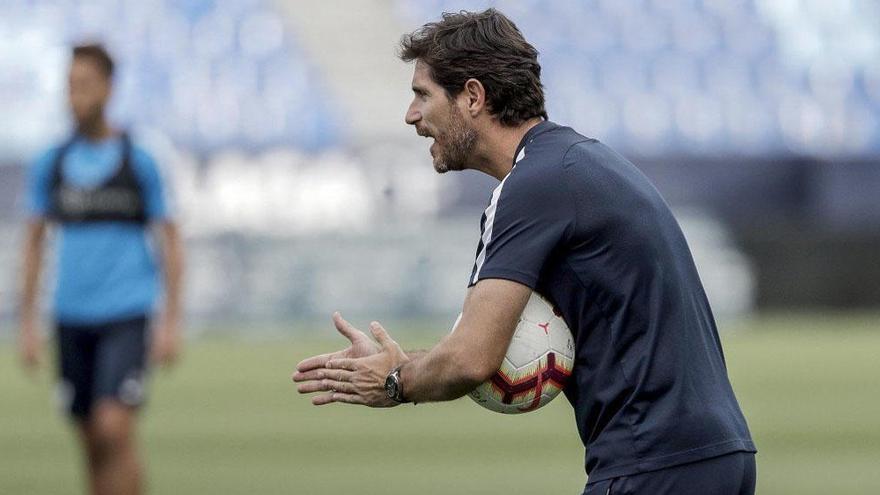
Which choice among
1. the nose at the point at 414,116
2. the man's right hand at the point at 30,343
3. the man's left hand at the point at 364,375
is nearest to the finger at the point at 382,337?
the man's left hand at the point at 364,375

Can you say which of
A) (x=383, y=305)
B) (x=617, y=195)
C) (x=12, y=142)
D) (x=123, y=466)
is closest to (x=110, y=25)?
(x=12, y=142)

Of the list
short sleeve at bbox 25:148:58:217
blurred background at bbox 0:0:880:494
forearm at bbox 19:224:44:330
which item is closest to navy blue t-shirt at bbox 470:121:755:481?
short sleeve at bbox 25:148:58:217

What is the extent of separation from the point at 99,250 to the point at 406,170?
14735mm

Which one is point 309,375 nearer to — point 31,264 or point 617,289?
point 617,289

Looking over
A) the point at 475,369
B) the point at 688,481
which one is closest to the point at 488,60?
the point at 475,369

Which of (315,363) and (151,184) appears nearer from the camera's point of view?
(315,363)

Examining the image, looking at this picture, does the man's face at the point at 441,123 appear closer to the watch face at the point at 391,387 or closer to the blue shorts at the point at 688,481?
the watch face at the point at 391,387

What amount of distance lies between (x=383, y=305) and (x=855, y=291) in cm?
704

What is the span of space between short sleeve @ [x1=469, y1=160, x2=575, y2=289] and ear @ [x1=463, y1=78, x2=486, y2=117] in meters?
0.30

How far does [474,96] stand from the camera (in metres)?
4.26

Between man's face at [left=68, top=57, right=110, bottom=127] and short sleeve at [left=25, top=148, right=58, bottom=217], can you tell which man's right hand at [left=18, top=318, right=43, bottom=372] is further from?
man's face at [left=68, top=57, right=110, bottom=127]

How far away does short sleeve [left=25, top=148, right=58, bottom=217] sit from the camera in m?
8.34

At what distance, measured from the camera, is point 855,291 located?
901 inches

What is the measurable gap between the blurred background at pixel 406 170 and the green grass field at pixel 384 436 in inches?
3.4
